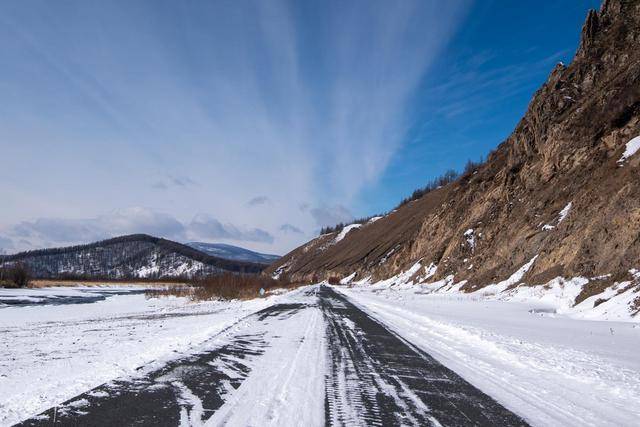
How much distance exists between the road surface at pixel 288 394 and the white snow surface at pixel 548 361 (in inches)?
22.2

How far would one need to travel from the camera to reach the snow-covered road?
5.31 meters

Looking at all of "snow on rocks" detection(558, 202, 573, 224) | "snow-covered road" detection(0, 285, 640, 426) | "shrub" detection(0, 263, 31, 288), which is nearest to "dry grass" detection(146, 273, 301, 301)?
"snow on rocks" detection(558, 202, 573, 224)

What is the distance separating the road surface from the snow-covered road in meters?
0.02

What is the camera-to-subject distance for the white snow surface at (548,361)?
587cm

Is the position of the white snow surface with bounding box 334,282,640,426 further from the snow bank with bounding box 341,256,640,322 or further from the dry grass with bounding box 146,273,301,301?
the dry grass with bounding box 146,273,301,301

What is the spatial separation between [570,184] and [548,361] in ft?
92.8

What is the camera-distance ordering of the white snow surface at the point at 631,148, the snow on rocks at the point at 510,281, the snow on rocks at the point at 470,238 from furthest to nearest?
the snow on rocks at the point at 470,238 → the snow on rocks at the point at 510,281 → the white snow surface at the point at 631,148

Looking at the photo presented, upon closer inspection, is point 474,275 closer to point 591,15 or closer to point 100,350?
point 591,15

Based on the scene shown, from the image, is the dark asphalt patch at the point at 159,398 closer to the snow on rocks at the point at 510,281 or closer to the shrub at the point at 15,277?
the snow on rocks at the point at 510,281

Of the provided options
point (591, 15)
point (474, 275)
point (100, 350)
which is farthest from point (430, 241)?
point (100, 350)

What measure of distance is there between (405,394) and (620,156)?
27558 mm

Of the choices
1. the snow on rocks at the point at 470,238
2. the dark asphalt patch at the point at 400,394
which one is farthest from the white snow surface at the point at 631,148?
the dark asphalt patch at the point at 400,394

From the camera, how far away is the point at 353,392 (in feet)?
21.1

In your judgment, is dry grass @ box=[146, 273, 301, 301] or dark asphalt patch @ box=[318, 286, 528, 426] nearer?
dark asphalt patch @ box=[318, 286, 528, 426]
